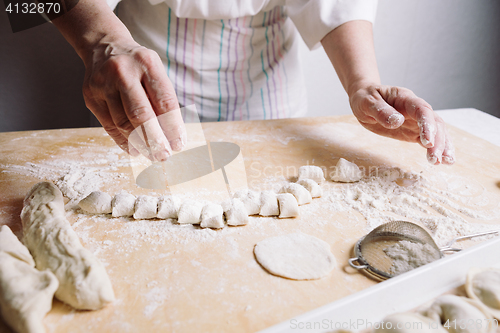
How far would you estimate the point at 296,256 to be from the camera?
0.92m

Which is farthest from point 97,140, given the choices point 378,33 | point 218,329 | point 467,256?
point 378,33

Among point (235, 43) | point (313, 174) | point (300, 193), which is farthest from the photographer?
point (235, 43)

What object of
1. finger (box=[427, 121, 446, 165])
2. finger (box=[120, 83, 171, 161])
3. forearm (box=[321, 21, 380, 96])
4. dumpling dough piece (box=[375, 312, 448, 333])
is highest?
forearm (box=[321, 21, 380, 96])

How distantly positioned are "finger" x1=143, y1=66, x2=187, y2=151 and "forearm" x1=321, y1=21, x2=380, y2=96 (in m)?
0.88

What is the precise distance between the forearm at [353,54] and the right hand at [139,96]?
2.92 ft

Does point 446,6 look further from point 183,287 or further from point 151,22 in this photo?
point 183,287

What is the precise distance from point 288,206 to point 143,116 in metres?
0.52

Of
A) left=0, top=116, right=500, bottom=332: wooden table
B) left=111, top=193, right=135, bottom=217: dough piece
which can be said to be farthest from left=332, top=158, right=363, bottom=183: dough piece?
left=111, top=193, right=135, bottom=217: dough piece

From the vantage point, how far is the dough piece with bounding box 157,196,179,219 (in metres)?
1.07

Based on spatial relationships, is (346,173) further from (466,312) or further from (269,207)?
(466,312)

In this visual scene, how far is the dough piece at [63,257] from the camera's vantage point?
74cm

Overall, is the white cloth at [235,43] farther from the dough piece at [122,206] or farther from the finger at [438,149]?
the dough piece at [122,206]

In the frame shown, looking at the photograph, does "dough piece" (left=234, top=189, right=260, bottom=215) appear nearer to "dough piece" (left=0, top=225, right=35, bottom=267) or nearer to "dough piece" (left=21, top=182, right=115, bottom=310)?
"dough piece" (left=21, top=182, right=115, bottom=310)

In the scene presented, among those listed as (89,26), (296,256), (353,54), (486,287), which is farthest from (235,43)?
(486,287)
